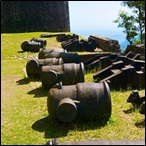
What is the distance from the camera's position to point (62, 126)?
18.7 feet

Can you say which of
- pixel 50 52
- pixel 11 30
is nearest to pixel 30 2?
pixel 11 30

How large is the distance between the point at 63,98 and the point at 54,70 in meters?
2.41

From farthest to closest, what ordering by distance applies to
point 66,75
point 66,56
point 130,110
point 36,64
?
point 66,56 → point 36,64 → point 66,75 → point 130,110

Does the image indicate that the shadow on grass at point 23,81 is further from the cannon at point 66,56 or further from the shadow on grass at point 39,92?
the cannon at point 66,56

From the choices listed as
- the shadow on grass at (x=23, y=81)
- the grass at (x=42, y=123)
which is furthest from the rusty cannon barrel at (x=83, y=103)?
the shadow on grass at (x=23, y=81)

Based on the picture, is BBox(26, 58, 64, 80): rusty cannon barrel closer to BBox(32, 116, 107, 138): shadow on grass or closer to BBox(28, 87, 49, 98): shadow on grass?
BBox(28, 87, 49, 98): shadow on grass

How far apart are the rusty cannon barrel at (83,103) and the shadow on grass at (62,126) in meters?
0.10

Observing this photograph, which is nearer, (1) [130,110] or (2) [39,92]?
(1) [130,110]

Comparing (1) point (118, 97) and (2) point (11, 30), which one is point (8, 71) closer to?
(1) point (118, 97)

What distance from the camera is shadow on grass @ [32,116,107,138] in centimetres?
549

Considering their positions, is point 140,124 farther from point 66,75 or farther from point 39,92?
point 39,92

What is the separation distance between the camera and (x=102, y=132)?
17.7 feet

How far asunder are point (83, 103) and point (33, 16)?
25066 millimetres

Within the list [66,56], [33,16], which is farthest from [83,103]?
[33,16]
